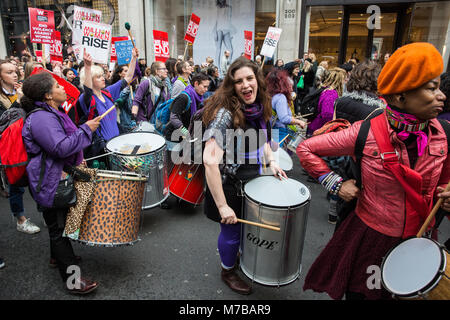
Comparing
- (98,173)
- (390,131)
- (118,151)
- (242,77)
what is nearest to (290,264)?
(390,131)

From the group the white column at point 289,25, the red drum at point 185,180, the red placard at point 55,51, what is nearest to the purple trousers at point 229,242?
the red drum at point 185,180

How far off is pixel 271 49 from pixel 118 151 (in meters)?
5.43

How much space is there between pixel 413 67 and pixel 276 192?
3.96 feet

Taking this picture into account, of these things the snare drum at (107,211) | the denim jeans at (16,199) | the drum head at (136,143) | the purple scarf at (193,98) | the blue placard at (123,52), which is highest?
the blue placard at (123,52)

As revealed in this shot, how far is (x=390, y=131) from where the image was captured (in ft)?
5.41

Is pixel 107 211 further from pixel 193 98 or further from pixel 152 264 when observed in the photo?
pixel 193 98

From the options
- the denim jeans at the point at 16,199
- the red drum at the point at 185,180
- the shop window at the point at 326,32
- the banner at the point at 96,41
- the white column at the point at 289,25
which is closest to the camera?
the denim jeans at the point at 16,199

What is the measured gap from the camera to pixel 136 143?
343 cm

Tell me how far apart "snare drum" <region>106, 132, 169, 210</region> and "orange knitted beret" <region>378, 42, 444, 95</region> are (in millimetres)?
2482

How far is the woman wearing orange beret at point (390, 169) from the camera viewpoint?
1486 millimetres

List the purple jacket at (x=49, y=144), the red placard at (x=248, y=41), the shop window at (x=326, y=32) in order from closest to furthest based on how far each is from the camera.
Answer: the purple jacket at (x=49, y=144) → the red placard at (x=248, y=41) → the shop window at (x=326, y=32)

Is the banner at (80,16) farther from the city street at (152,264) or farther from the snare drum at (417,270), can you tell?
the snare drum at (417,270)

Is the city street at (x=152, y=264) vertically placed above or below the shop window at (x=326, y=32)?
below
